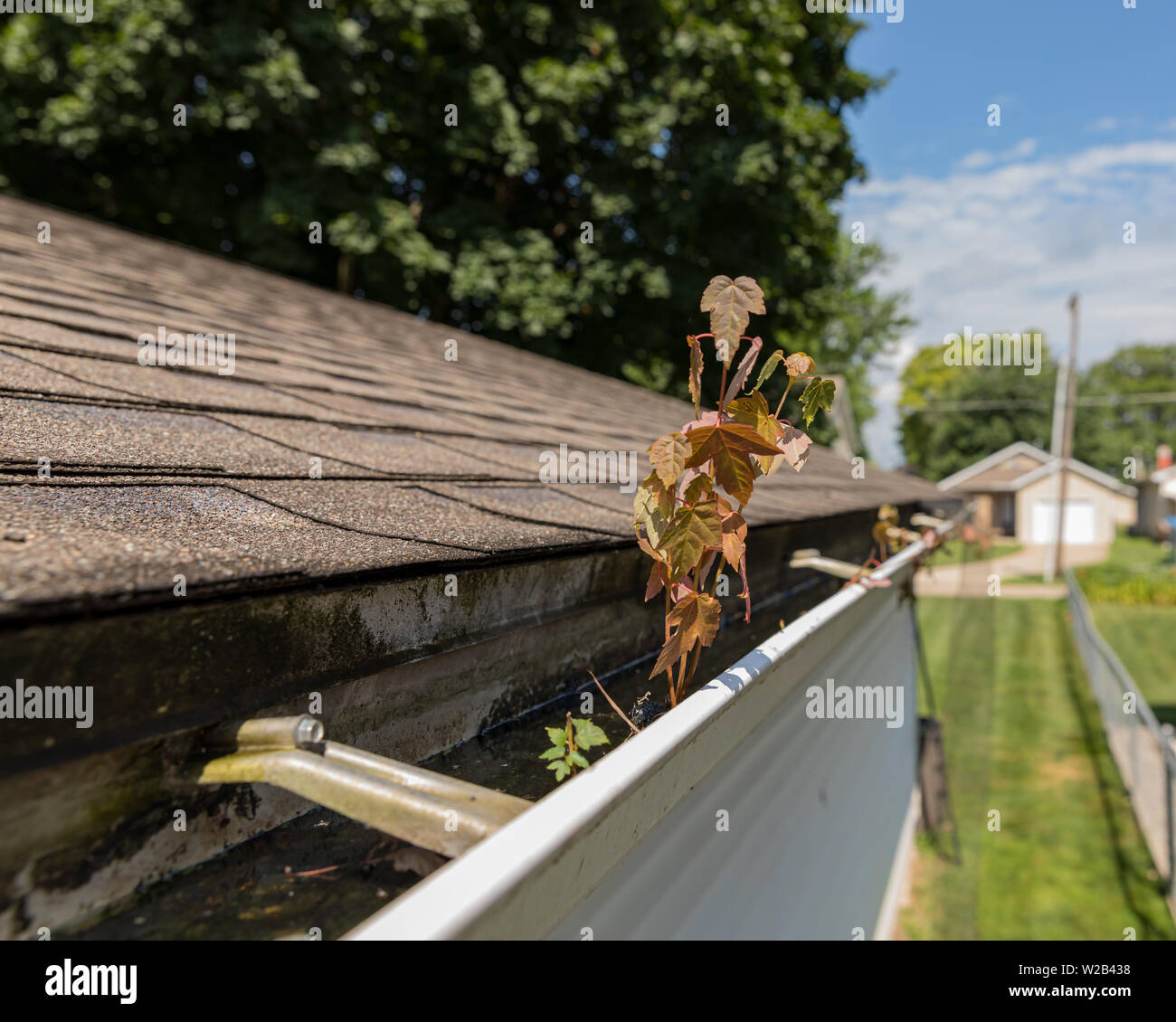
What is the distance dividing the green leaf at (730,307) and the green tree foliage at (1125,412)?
211 feet

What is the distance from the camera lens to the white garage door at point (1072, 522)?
3997 cm

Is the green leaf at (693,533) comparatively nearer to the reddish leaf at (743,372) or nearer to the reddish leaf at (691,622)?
the reddish leaf at (691,622)

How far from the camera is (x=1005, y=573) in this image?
28891 millimetres

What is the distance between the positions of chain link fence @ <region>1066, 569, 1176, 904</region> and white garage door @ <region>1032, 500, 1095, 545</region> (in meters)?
33.2

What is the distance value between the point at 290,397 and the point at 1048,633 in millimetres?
19492

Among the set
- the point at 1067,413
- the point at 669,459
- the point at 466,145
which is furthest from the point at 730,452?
the point at 1067,413

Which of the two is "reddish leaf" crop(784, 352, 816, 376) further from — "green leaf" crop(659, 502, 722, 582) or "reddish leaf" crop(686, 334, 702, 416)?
"green leaf" crop(659, 502, 722, 582)

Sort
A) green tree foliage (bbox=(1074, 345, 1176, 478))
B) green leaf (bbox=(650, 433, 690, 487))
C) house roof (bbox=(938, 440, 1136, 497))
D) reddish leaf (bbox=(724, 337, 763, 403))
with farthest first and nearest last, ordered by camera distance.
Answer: green tree foliage (bbox=(1074, 345, 1176, 478)) < house roof (bbox=(938, 440, 1136, 497)) < reddish leaf (bbox=(724, 337, 763, 403)) < green leaf (bbox=(650, 433, 690, 487))

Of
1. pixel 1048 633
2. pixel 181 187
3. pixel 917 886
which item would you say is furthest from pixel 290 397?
pixel 1048 633

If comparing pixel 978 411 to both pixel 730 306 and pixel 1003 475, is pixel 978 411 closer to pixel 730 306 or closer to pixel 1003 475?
pixel 1003 475

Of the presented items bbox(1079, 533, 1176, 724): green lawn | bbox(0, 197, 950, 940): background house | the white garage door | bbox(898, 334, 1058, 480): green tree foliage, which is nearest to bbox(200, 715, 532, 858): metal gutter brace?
bbox(0, 197, 950, 940): background house

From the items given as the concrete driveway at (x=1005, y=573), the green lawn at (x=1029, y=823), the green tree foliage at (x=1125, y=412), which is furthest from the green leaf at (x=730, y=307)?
the green tree foliage at (x=1125, y=412)

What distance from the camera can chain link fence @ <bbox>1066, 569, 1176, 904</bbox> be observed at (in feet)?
21.8

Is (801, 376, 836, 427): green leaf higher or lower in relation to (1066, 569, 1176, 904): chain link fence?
higher
